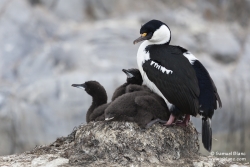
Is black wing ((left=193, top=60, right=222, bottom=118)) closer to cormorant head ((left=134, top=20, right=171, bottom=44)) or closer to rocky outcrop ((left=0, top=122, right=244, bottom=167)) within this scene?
rocky outcrop ((left=0, top=122, right=244, bottom=167))

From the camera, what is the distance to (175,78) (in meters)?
7.46

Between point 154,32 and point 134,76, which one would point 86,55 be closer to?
point 134,76

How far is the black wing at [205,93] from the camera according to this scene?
7.31 meters

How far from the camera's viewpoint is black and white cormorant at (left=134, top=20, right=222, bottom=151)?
7.32 meters

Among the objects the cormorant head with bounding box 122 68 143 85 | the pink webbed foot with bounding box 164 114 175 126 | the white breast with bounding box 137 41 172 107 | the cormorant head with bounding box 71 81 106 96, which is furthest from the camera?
→ the cormorant head with bounding box 122 68 143 85

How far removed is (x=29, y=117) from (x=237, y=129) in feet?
17.4

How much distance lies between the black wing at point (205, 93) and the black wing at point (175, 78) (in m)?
0.07

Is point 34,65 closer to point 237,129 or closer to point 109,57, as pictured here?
point 109,57

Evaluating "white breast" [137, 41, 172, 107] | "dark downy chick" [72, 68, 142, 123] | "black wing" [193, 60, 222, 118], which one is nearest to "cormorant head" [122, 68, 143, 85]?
"dark downy chick" [72, 68, 142, 123]

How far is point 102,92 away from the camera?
8.13m

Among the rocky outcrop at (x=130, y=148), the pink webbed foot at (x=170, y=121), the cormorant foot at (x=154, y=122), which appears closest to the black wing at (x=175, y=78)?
the pink webbed foot at (x=170, y=121)

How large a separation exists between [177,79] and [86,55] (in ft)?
27.4

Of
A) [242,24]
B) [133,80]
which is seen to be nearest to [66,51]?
[242,24]

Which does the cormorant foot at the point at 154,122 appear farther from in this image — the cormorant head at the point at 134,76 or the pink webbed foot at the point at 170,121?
the cormorant head at the point at 134,76
